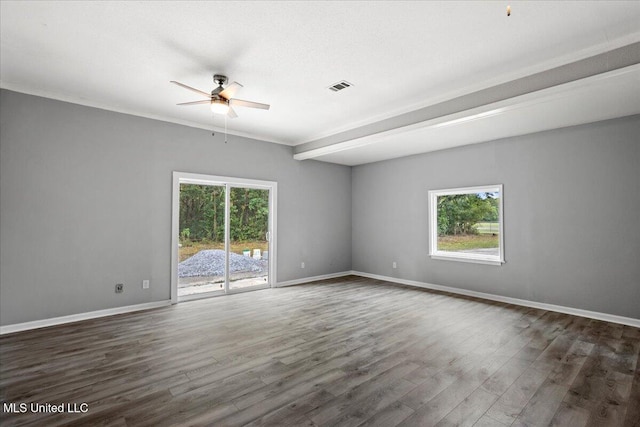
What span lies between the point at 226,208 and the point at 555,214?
16.9 ft

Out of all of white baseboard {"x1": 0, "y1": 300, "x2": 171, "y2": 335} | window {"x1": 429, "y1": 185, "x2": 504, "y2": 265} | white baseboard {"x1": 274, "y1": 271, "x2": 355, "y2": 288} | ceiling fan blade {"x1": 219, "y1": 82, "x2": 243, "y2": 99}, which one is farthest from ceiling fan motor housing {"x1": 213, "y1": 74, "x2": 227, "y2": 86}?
window {"x1": 429, "y1": 185, "x2": 504, "y2": 265}

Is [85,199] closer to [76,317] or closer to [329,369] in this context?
[76,317]

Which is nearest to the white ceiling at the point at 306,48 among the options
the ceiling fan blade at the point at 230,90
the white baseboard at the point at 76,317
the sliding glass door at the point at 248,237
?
the ceiling fan blade at the point at 230,90

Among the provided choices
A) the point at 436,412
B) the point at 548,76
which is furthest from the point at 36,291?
the point at 548,76

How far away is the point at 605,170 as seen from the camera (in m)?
4.11

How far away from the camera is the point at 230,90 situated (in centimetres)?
327

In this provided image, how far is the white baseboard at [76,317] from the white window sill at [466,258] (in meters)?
4.73

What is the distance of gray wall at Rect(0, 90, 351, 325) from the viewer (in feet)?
12.2

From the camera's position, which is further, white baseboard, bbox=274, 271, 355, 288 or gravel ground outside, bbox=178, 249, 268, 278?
white baseboard, bbox=274, 271, 355, 288

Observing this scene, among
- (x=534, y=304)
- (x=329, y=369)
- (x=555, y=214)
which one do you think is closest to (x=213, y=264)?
(x=329, y=369)

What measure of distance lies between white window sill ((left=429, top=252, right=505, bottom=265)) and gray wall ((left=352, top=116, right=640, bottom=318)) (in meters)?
0.09

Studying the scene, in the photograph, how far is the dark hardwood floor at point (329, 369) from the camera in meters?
2.11

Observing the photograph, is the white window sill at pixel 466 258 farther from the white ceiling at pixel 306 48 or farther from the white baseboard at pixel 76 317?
the white baseboard at pixel 76 317

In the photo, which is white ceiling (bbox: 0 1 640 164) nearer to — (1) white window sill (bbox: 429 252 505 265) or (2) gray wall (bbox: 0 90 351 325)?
(2) gray wall (bbox: 0 90 351 325)
